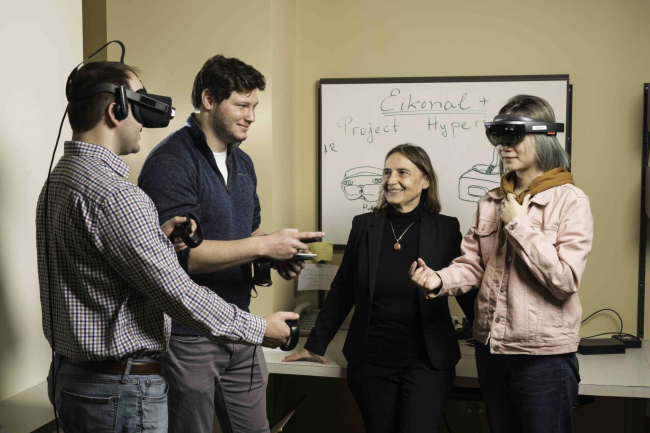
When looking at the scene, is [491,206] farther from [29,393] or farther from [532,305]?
[29,393]

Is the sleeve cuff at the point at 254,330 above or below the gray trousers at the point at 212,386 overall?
above

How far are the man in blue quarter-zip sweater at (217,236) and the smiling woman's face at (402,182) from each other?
2.01 ft

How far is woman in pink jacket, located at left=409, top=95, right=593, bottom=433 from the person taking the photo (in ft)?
5.49

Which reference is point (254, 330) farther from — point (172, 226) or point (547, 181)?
point (547, 181)

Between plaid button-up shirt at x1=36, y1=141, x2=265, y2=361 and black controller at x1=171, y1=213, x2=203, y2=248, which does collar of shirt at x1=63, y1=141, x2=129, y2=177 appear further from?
black controller at x1=171, y1=213, x2=203, y2=248

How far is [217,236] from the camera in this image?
1720mm

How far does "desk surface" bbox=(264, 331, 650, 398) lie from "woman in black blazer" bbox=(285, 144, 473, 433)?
0.21ft

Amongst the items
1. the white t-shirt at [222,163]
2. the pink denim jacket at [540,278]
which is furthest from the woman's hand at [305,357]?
the white t-shirt at [222,163]

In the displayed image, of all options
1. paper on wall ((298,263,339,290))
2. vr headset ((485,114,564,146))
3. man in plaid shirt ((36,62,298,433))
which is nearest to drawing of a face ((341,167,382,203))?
paper on wall ((298,263,339,290))

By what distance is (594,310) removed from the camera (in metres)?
2.78

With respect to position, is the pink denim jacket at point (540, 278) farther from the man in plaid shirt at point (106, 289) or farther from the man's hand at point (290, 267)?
the man in plaid shirt at point (106, 289)

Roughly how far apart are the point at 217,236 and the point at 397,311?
0.79 m

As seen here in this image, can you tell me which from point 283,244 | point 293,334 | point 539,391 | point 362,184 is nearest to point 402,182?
point 362,184

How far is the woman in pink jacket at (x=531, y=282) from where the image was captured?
167 cm
